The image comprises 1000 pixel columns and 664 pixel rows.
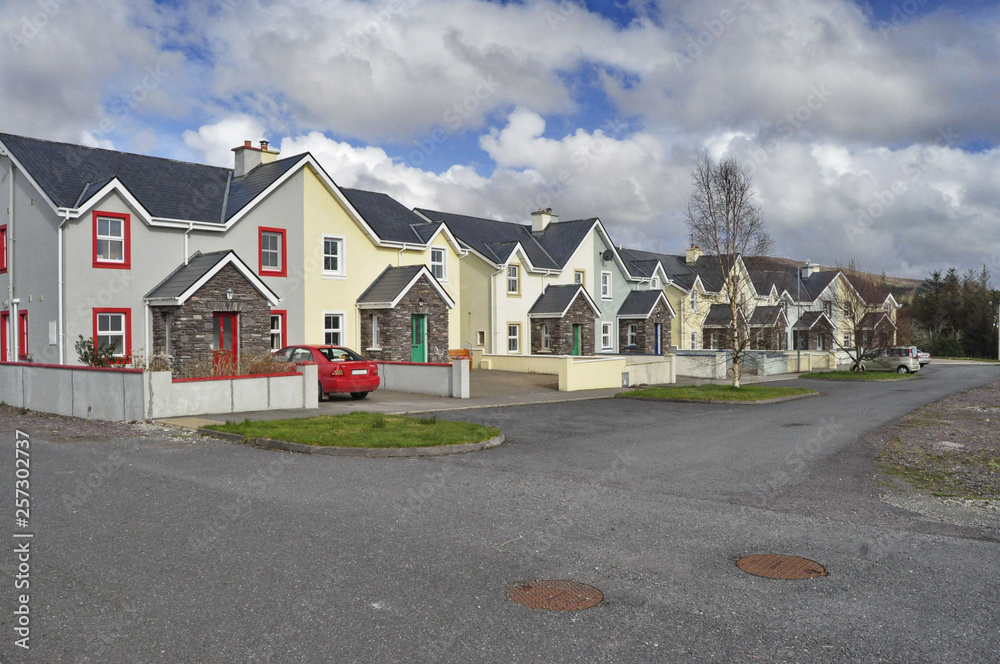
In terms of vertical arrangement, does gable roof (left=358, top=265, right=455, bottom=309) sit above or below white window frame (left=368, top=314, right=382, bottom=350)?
above

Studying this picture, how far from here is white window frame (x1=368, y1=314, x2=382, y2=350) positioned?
3030 centimetres

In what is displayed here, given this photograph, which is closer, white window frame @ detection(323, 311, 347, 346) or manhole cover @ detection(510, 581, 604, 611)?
manhole cover @ detection(510, 581, 604, 611)

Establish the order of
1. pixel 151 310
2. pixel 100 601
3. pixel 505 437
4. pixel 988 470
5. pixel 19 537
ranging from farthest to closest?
pixel 151 310
pixel 505 437
pixel 988 470
pixel 19 537
pixel 100 601

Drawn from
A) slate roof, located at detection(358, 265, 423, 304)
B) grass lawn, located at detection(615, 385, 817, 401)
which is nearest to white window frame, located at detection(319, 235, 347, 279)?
slate roof, located at detection(358, 265, 423, 304)

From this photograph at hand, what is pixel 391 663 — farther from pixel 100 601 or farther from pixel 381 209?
pixel 381 209

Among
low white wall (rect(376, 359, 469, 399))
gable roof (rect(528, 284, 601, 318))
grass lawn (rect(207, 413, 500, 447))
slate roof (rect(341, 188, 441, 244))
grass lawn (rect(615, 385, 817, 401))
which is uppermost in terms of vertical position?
slate roof (rect(341, 188, 441, 244))

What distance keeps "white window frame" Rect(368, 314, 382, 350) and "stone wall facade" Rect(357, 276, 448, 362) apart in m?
0.06

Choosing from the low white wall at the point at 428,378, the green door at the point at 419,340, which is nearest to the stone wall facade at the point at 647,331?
the green door at the point at 419,340

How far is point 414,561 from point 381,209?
2982 cm

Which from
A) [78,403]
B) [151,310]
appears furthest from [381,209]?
[78,403]

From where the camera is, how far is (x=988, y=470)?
1123 cm

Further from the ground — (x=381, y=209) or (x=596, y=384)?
(x=381, y=209)

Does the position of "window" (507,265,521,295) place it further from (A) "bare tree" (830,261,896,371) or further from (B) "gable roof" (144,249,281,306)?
(A) "bare tree" (830,261,896,371)

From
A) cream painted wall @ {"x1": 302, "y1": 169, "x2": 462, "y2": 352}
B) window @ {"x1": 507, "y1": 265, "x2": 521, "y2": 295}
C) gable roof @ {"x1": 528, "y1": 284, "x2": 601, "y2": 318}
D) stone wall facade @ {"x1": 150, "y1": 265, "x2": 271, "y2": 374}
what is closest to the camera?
stone wall facade @ {"x1": 150, "y1": 265, "x2": 271, "y2": 374}
